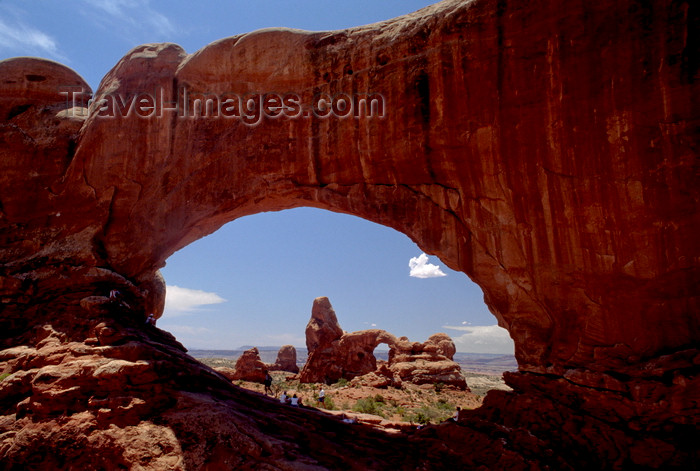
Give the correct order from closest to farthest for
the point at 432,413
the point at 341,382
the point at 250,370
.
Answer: the point at 432,413 → the point at 341,382 → the point at 250,370

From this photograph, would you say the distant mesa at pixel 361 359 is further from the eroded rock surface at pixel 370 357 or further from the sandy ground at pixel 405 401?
the sandy ground at pixel 405 401

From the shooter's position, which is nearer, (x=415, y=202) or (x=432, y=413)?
(x=415, y=202)

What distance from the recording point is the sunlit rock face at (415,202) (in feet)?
29.4

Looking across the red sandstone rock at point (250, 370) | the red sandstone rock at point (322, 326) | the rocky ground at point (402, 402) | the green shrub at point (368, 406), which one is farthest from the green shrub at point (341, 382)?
the green shrub at point (368, 406)

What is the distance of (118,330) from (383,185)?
28.8ft

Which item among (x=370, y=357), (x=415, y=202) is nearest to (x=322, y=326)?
(x=370, y=357)

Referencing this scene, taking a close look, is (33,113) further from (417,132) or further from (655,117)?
(655,117)

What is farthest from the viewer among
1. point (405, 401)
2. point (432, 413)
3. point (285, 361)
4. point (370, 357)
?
point (285, 361)

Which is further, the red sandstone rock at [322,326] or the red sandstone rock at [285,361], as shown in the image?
the red sandstone rock at [285,361]

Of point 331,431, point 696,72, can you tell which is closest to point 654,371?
point 696,72

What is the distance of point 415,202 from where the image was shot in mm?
12578

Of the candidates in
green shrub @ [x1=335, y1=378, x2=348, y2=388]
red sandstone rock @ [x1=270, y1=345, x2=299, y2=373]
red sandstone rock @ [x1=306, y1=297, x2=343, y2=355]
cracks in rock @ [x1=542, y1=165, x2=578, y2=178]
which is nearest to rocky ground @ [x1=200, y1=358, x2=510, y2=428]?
green shrub @ [x1=335, y1=378, x2=348, y2=388]

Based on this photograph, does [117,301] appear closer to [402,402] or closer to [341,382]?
[402,402]

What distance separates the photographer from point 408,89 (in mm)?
12102
